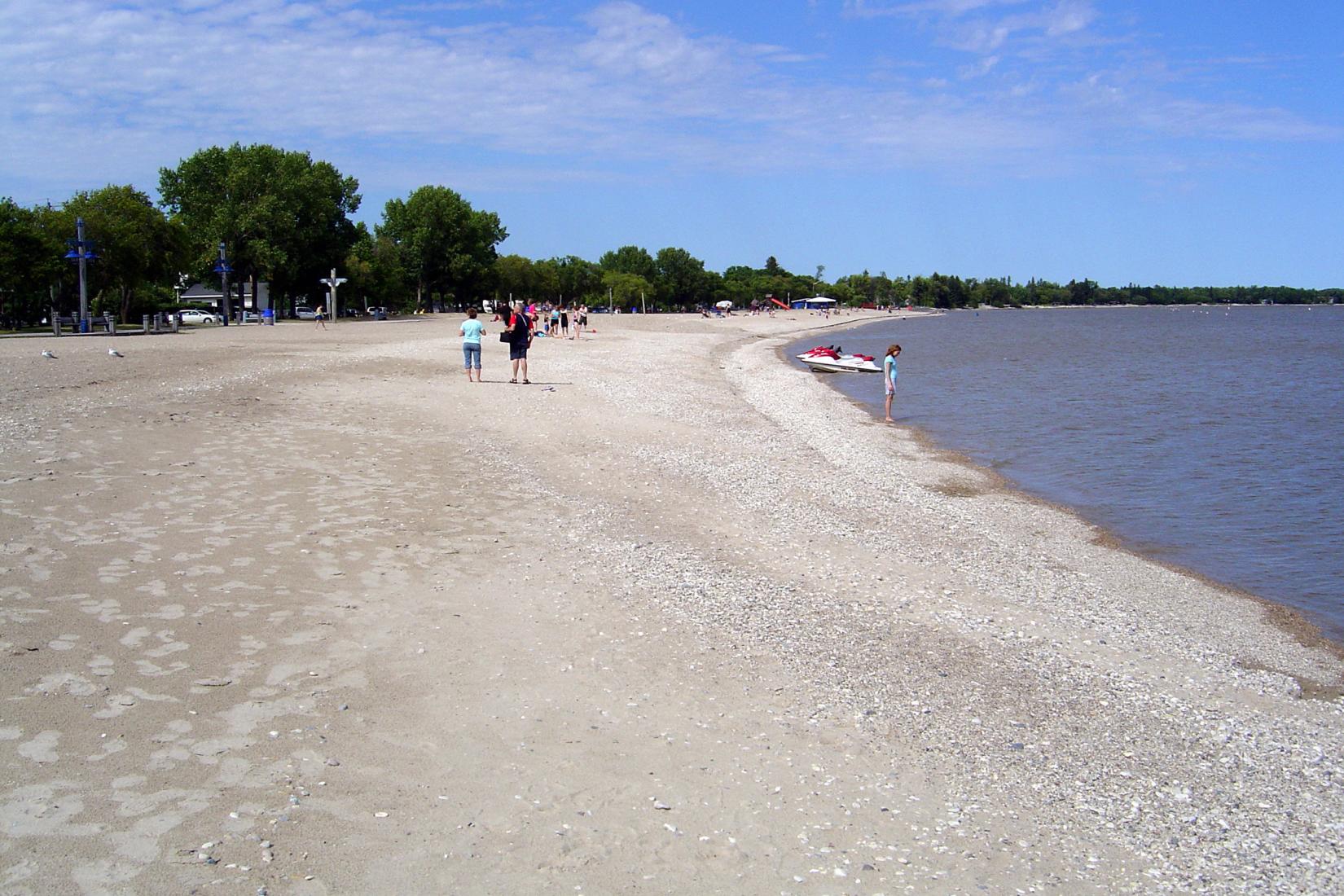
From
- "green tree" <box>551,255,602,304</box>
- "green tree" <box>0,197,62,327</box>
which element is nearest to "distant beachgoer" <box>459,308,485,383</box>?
"green tree" <box>0,197,62,327</box>

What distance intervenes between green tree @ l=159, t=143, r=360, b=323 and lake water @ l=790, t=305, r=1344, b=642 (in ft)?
143

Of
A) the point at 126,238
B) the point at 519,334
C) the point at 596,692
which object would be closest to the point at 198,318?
the point at 126,238

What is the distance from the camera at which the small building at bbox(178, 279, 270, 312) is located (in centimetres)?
7462

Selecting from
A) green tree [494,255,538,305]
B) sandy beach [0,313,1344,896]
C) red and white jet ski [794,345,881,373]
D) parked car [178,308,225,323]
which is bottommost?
Answer: sandy beach [0,313,1344,896]

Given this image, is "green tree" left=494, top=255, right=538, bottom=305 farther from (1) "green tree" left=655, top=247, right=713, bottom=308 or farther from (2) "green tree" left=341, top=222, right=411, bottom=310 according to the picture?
(1) "green tree" left=655, top=247, right=713, bottom=308

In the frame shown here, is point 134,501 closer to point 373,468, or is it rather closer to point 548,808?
point 373,468

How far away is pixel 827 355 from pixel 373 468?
34.4m

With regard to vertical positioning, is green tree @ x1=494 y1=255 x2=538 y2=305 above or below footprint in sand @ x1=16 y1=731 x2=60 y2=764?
above

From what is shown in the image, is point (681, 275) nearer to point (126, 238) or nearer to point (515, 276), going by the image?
point (515, 276)

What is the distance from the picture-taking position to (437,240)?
11169 centimetres

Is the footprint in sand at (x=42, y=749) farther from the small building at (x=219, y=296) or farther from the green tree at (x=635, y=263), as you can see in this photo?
the green tree at (x=635, y=263)

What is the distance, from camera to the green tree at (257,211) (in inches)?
2717

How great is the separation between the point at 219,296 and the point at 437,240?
74.4 ft

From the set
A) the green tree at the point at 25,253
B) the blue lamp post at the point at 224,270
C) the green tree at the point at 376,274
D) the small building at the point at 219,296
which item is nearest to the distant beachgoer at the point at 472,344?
the green tree at the point at 25,253
